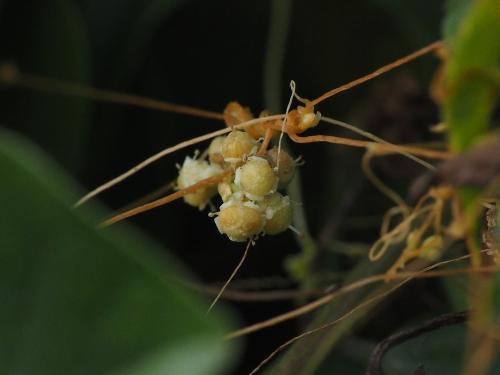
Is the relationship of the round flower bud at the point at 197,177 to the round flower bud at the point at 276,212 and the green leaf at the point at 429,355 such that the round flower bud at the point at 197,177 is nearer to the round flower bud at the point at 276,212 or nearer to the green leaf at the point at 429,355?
the round flower bud at the point at 276,212

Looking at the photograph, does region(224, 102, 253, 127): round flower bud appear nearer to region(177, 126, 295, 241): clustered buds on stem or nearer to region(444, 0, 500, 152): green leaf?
region(177, 126, 295, 241): clustered buds on stem

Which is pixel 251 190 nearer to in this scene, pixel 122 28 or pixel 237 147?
pixel 237 147

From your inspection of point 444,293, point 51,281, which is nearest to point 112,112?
point 444,293

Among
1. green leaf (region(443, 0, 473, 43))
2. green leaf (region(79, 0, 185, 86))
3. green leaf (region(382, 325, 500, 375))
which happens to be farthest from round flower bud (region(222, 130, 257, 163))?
green leaf (region(79, 0, 185, 86))

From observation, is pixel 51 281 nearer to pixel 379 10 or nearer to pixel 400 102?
pixel 400 102

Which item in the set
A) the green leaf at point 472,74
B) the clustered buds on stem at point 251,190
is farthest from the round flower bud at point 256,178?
the green leaf at point 472,74
